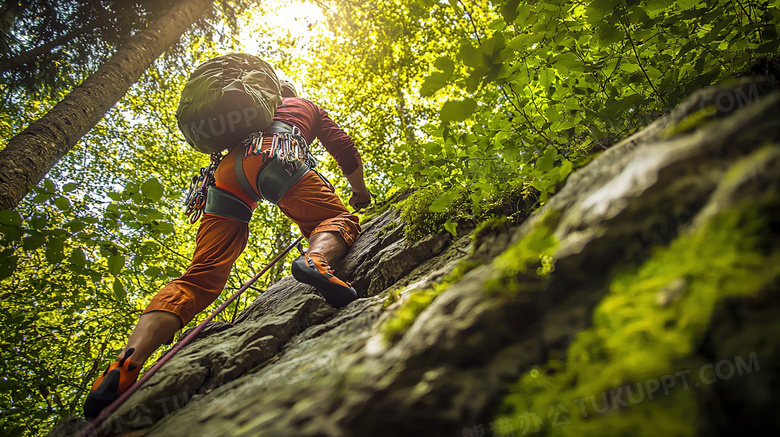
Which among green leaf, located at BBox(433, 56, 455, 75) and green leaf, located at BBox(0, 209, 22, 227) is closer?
green leaf, located at BBox(433, 56, 455, 75)

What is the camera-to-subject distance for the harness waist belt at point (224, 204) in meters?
2.96

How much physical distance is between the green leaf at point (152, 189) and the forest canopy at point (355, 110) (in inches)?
0.9

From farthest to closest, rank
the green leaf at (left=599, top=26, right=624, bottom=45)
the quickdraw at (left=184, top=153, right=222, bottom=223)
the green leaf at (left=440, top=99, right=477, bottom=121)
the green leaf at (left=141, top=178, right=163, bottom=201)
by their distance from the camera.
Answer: the quickdraw at (left=184, top=153, right=222, bottom=223) < the green leaf at (left=141, top=178, right=163, bottom=201) < the green leaf at (left=599, top=26, right=624, bottom=45) < the green leaf at (left=440, top=99, right=477, bottom=121)

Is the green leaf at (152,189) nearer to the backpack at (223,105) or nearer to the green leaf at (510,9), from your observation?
the backpack at (223,105)

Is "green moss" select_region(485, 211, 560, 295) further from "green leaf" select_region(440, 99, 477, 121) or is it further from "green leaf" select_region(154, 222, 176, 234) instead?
"green leaf" select_region(154, 222, 176, 234)

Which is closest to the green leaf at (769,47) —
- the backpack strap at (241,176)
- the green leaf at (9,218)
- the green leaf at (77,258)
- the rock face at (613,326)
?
the rock face at (613,326)

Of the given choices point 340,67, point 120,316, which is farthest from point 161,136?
point 340,67

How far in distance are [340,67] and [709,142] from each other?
7598 millimetres

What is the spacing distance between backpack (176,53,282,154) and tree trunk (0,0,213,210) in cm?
140

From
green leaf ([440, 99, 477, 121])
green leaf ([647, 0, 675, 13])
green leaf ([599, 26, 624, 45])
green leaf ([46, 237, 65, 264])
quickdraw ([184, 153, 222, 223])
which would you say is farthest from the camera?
quickdraw ([184, 153, 222, 223])

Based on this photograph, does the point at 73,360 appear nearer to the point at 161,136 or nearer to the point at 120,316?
the point at 120,316

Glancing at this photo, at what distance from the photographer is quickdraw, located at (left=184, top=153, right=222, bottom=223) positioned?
3.02 metres

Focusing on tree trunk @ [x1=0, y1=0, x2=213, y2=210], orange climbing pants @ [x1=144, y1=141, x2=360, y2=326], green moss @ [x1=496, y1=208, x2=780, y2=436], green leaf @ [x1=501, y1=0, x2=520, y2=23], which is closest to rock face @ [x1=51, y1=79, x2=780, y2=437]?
green moss @ [x1=496, y1=208, x2=780, y2=436]

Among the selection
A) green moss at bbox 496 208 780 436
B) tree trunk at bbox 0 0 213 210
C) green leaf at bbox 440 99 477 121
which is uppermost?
tree trunk at bbox 0 0 213 210
